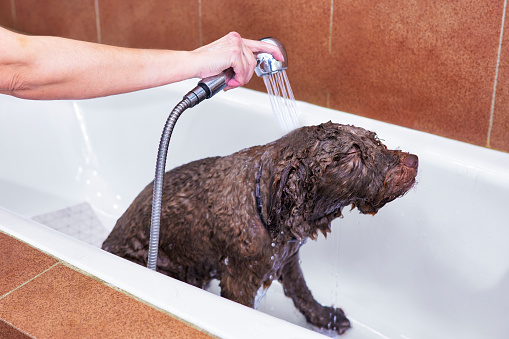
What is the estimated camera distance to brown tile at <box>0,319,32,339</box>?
1512 mm

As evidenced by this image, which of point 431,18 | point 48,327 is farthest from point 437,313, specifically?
point 48,327

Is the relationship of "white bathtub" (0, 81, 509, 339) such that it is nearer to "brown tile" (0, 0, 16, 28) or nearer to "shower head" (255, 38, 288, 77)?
"shower head" (255, 38, 288, 77)

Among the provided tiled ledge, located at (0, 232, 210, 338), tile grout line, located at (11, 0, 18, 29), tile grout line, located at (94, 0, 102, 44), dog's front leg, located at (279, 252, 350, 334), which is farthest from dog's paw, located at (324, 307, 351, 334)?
tile grout line, located at (11, 0, 18, 29)

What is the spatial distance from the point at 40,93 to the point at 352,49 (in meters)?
1.66

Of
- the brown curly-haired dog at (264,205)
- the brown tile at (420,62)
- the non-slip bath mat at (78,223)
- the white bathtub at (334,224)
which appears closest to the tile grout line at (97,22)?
the white bathtub at (334,224)

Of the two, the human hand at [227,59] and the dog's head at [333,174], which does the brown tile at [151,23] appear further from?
the dog's head at [333,174]

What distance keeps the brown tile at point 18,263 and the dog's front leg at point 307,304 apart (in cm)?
89

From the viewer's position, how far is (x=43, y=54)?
1.50 m

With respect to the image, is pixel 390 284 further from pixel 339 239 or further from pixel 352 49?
pixel 352 49

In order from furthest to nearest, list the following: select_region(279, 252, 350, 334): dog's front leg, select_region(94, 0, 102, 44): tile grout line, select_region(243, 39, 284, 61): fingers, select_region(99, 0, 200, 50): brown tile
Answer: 1. select_region(94, 0, 102, 44): tile grout line
2. select_region(99, 0, 200, 50): brown tile
3. select_region(279, 252, 350, 334): dog's front leg
4. select_region(243, 39, 284, 61): fingers

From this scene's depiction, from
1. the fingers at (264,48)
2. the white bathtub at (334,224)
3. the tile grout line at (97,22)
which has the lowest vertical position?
the white bathtub at (334,224)

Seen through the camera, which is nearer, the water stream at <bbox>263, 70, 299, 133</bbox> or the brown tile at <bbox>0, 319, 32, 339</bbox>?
the brown tile at <bbox>0, 319, 32, 339</bbox>

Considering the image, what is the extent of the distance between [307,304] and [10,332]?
1200 mm

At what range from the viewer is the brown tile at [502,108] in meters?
2.43
